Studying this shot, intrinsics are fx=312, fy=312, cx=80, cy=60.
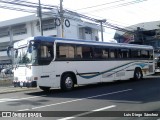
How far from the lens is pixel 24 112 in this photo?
10.7 meters

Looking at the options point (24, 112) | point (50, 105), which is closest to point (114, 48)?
point (50, 105)

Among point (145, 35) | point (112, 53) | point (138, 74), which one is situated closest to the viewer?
point (112, 53)

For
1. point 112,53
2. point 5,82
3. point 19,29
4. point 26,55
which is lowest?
point 5,82

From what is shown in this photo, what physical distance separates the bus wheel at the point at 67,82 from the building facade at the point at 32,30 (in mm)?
46604

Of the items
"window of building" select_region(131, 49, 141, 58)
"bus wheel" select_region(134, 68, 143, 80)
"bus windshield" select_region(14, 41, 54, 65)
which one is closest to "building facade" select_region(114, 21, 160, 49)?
"window of building" select_region(131, 49, 141, 58)

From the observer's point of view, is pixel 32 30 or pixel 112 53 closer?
pixel 112 53

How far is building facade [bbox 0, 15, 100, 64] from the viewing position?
221 ft

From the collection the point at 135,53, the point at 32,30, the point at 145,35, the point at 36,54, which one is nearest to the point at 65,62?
the point at 36,54

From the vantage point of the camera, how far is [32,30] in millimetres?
71125

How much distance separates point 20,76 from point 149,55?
14.2 metres

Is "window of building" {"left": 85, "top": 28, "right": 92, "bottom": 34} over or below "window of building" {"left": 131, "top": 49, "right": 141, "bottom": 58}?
over

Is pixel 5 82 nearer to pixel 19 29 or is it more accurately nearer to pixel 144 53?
pixel 144 53

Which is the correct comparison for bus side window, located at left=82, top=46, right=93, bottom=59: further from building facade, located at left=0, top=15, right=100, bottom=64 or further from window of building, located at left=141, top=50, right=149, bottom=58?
building facade, located at left=0, top=15, right=100, bottom=64

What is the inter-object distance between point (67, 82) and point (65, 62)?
45.6 inches
